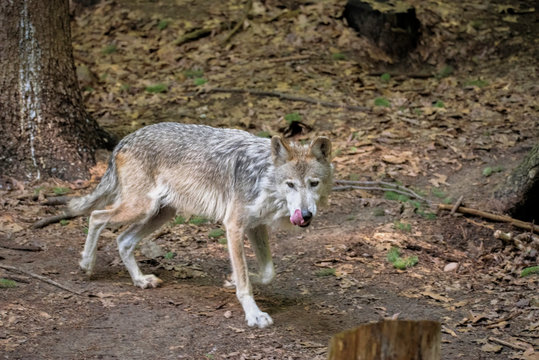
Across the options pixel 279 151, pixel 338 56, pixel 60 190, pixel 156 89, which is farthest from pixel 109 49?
pixel 279 151

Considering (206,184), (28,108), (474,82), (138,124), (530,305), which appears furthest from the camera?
(474,82)

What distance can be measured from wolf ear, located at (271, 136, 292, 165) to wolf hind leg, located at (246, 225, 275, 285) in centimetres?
96

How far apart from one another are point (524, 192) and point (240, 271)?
14.1 feet

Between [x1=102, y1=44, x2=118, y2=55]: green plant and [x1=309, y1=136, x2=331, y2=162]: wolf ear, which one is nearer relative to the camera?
[x1=309, y1=136, x2=331, y2=162]: wolf ear

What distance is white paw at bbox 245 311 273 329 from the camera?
6449 millimetres

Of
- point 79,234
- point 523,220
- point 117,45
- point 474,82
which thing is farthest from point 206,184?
point 117,45

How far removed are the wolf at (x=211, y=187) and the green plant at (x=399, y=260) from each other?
66.4 inches

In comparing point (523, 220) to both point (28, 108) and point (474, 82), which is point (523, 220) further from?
point (28, 108)

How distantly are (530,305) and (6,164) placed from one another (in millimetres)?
7254

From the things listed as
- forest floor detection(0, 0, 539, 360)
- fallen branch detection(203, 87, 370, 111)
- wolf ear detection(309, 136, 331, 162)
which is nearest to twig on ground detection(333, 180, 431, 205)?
forest floor detection(0, 0, 539, 360)

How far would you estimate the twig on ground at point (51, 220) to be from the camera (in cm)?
857

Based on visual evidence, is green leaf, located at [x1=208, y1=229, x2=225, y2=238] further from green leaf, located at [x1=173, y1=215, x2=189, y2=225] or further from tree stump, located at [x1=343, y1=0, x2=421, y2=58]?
tree stump, located at [x1=343, y1=0, x2=421, y2=58]

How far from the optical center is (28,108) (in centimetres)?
956

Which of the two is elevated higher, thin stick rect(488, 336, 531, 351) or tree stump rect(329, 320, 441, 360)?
tree stump rect(329, 320, 441, 360)
